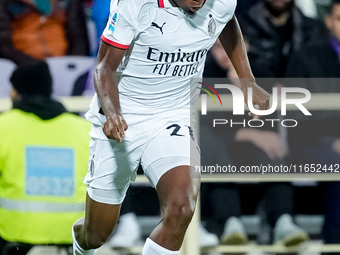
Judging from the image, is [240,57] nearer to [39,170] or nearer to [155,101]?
[155,101]

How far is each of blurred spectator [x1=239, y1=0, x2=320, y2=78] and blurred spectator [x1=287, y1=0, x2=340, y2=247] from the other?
0.07 metres

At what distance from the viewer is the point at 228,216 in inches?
124

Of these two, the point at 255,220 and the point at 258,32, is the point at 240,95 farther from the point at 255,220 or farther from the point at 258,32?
the point at 255,220

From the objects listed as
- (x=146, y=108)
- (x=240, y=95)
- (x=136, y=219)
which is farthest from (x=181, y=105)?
(x=136, y=219)

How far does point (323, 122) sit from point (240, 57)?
851 mm

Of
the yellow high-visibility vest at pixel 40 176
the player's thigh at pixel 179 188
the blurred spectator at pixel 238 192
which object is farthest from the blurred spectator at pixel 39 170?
the player's thigh at pixel 179 188

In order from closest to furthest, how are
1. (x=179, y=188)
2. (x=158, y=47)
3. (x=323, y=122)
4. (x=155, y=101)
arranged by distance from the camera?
(x=179, y=188)
(x=158, y=47)
(x=155, y=101)
(x=323, y=122)

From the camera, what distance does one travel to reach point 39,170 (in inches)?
119

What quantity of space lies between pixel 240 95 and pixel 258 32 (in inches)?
15.6

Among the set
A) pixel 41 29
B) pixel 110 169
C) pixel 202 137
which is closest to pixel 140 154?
pixel 110 169

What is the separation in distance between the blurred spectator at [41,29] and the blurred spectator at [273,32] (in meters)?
0.96

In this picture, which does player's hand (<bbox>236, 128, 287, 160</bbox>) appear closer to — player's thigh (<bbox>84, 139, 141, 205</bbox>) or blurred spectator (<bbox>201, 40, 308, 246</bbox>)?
blurred spectator (<bbox>201, 40, 308, 246</bbox>)

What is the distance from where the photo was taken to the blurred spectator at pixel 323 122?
3.24m

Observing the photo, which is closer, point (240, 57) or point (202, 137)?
point (240, 57)
